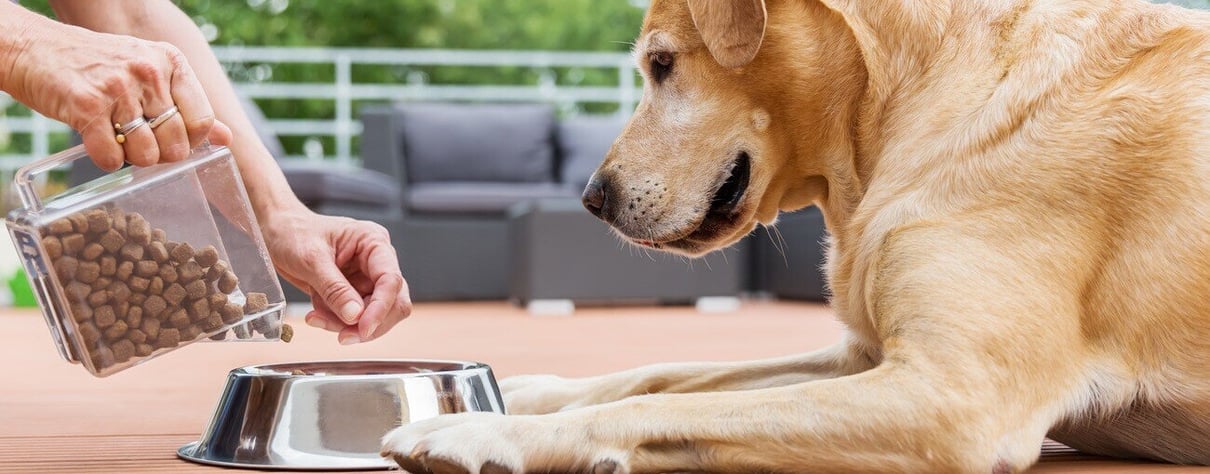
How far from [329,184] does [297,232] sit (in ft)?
13.2

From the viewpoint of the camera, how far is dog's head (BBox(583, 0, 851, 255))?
5.98 feet

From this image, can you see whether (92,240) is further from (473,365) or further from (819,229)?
(819,229)

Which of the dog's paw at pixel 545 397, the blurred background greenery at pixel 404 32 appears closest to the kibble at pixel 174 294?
the dog's paw at pixel 545 397

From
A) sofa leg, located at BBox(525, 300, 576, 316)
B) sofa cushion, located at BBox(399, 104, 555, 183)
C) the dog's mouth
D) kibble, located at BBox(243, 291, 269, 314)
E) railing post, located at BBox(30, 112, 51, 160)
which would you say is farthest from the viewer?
railing post, located at BBox(30, 112, 51, 160)

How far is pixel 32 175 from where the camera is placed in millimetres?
1416

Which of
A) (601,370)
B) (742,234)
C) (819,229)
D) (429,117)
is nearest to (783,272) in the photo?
(819,229)

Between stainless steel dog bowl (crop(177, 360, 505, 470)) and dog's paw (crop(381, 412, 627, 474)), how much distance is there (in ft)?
0.44

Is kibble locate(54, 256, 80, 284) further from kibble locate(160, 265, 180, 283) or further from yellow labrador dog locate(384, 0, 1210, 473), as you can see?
yellow labrador dog locate(384, 0, 1210, 473)

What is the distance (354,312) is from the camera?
1.74m

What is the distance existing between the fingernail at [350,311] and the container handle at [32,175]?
451mm

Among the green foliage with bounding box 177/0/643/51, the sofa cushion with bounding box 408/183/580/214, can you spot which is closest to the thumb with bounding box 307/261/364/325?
the sofa cushion with bounding box 408/183/580/214

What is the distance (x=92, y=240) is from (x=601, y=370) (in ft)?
5.22

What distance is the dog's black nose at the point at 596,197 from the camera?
2.04 m

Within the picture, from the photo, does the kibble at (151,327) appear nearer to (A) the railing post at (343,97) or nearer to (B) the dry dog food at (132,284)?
(B) the dry dog food at (132,284)
